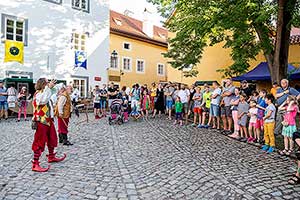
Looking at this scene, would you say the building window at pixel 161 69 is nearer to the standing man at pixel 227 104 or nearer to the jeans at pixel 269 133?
the standing man at pixel 227 104

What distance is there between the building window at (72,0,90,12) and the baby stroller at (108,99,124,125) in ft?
41.9

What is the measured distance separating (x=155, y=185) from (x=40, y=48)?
1847 centimetres

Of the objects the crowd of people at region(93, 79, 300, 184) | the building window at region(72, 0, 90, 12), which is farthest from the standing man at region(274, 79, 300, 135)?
the building window at region(72, 0, 90, 12)

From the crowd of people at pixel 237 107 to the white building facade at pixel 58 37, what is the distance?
6538mm

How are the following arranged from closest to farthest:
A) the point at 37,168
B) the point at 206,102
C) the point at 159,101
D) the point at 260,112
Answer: the point at 37,168 → the point at 260,112 → the point at 206,102 → the point at 159,101

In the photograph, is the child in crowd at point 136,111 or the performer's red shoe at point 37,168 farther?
the child in crowd at point 136,111

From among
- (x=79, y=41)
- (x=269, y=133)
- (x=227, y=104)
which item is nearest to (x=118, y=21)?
(x=79, y=41)

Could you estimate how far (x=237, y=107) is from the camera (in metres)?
10.4

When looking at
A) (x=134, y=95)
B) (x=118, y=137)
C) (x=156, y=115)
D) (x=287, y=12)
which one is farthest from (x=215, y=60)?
(x=118, y=137)

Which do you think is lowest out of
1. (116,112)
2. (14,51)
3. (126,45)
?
(116,112)

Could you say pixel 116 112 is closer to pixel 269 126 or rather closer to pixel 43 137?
pixel 269 126

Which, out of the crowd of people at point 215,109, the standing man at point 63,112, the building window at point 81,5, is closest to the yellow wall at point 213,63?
the building window at point 81,5

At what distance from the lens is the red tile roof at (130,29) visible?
33.1 meters

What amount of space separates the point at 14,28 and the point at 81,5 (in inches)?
234
